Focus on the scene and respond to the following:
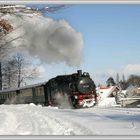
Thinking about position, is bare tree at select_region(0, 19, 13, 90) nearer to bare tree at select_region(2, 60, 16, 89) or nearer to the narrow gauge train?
bare tree at select_region(2, 60, 16, 89)

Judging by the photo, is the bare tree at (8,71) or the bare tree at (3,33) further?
the bare tree at (8,71)

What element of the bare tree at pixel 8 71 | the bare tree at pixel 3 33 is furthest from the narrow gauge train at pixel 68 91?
the bare tree at pixel 3 33

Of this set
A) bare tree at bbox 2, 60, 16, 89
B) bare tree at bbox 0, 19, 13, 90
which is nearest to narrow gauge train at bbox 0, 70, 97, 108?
bare tree at bbox 2, 60, 16, 89

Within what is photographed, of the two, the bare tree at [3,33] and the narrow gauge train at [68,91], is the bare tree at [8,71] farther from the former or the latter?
the narrow gauge train at [68,91]

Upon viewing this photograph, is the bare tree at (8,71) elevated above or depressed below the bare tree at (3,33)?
below

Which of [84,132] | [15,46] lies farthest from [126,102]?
[84,132]

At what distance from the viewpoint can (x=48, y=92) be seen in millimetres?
22219

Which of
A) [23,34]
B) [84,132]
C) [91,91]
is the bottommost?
[84,132]

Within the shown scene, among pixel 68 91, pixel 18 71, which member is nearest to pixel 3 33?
pixel 18 71

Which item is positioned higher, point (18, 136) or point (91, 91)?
point (91, 91)

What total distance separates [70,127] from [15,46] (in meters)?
3.35

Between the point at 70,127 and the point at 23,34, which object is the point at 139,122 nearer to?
the point at 70,127

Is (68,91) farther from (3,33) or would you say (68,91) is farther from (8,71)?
(3,33)

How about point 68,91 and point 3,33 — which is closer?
point 3,33
